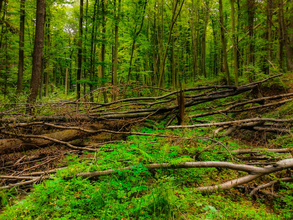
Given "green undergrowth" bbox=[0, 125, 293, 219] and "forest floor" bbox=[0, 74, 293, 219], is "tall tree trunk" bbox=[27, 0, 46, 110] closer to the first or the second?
"forest floor" bbox=[0, 74, 293, 219]

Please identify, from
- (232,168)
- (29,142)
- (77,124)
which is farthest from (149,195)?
(29,142)

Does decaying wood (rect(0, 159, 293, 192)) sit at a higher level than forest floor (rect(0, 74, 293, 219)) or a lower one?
higher

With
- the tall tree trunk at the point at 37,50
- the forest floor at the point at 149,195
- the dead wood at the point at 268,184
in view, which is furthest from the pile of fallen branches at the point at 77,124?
the tall tree trunk at the point at 37,50

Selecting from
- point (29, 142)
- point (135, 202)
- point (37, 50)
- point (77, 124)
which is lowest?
point (135, 202)

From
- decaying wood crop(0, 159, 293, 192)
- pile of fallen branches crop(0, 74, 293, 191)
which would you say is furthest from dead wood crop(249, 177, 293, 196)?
pile of fallen branches crop(0, 74, 293, 191)

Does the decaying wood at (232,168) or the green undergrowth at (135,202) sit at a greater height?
the decaying wood at (232,168)

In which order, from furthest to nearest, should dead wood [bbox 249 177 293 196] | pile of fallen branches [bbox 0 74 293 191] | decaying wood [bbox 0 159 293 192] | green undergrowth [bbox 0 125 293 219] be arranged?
1. pile of fallen branches [bbox 0 74 293 191]
2. dead wood [bbox 249 177 293 196]
3. decaying wood [bbox 0 159 293 192]
4. green undergrowth [bbox 0 125 293 219]

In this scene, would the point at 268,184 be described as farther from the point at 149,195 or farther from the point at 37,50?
the point at 37,50

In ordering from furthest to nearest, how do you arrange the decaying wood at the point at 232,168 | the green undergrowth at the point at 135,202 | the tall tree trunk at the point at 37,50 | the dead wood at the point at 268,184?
the tall tree trunk at the point at 37,50 → the dead wood at the point at 268,184 → the decaying wood at the point at 232,168 → the green undergrowth at the point at 135,202

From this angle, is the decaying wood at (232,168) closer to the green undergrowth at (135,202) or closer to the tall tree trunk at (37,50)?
the green undergrowth at (135,202)

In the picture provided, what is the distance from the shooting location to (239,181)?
249 centimetres

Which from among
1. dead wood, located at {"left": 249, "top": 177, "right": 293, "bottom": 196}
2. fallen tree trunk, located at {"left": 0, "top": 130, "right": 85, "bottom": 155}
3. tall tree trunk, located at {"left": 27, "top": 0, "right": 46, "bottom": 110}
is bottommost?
dead wood, located at {"left": 249, "top": 177, "right": 293, "bottom": 196}

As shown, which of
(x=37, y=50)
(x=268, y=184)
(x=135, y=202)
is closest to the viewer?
(x=135, y=202)

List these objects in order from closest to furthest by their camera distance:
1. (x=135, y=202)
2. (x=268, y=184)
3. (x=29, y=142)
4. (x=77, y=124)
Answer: (x=135, y=202) → (x=268, y=184) → (x=29, y=142) → (x=77, y=124)
